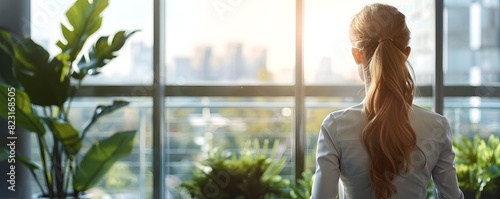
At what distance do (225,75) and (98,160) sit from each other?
1054 millimetres

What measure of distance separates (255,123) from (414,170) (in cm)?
246

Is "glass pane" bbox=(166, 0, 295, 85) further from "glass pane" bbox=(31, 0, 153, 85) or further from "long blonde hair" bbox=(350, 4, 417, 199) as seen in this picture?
"long blonde hair" bbox=(350, 4, 417, 199)

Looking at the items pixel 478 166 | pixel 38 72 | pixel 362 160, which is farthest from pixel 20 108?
pixel 478 166

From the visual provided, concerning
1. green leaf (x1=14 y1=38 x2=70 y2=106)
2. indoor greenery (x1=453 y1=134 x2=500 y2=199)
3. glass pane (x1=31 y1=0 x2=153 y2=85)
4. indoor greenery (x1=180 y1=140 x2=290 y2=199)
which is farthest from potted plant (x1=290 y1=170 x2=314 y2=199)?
green leaf (x1=14 y1=38 x2=70 y2=106)

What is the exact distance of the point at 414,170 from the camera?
5.52 ft

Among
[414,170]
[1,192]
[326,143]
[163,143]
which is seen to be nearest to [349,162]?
[326,143]

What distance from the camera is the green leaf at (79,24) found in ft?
11.5

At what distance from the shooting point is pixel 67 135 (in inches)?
136

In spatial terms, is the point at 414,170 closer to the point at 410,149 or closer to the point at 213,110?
the point at 410,149

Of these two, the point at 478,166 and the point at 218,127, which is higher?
the point at 218,127

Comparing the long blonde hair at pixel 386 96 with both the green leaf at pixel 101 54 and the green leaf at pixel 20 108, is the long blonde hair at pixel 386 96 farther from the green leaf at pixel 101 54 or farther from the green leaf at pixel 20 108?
the green leaf at pixel 20 108

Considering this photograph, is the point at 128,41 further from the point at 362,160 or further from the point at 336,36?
the point at 362,160

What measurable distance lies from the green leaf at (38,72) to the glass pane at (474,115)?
263 centimetres

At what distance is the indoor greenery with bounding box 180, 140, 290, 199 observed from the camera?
3.80 m
